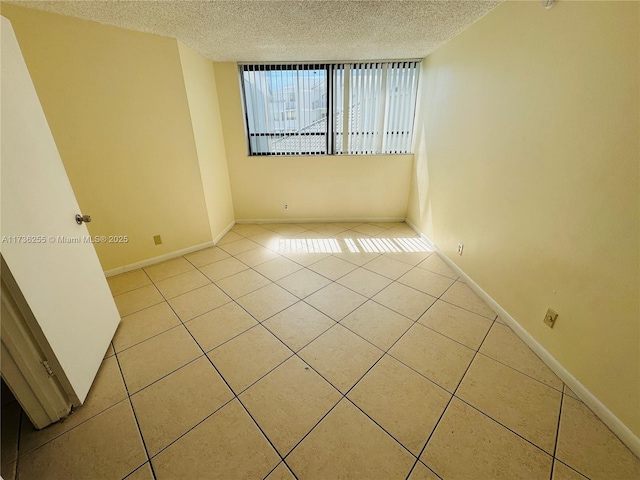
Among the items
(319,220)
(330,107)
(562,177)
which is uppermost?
(330,107)

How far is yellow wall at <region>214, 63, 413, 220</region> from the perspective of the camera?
3877 mm

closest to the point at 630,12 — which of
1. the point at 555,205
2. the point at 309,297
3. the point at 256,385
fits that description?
the point at 555,205

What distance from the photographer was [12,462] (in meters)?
1.12

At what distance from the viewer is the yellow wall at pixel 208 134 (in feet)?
9.37

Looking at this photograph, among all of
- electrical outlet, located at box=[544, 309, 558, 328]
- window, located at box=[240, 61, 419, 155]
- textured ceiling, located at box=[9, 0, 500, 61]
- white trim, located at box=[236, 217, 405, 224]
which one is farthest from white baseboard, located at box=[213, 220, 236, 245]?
electrical outlet, located at box=[544, 309, 558, 328]

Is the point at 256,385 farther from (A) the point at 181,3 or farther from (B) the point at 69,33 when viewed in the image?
(B) the point at 69,33

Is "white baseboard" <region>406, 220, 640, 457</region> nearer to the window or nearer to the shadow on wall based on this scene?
the shadow on wall

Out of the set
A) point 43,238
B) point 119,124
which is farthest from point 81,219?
point 119,124

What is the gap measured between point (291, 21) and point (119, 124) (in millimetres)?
1914

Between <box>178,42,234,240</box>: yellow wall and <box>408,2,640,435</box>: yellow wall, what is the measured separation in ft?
9.49

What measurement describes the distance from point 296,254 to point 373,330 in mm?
1541

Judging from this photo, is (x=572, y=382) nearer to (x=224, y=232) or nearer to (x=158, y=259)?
(x=158, y=259)

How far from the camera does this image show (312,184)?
406 cm

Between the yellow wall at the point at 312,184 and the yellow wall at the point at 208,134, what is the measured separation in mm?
197
